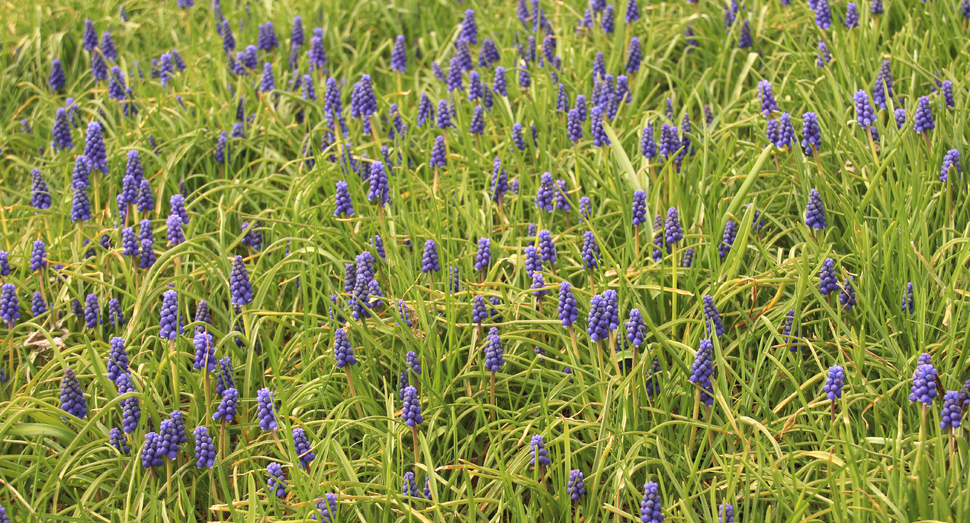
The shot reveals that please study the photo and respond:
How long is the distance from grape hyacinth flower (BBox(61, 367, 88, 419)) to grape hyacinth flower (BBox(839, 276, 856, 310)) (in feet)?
12.6

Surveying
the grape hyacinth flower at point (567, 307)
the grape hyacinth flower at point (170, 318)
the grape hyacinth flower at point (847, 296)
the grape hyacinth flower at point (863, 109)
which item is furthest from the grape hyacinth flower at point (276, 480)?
the grape hyacinth flower at point (863, 109)

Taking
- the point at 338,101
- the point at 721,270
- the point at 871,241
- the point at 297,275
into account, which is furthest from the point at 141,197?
the point at 871,241

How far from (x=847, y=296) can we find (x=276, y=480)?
290cm

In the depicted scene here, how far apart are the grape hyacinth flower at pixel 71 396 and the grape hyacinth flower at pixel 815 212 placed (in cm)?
379

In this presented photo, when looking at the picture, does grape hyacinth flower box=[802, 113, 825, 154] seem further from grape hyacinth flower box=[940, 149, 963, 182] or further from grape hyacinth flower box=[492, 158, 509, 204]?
grape hyacinth flower box=[492, 158, 509, 204]

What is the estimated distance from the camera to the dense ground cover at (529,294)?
3.71 metres

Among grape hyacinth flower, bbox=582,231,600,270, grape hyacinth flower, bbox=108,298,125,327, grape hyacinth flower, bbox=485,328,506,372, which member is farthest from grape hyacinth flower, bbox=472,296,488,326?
grape hyacinth flower, bbox=108,298,125,327

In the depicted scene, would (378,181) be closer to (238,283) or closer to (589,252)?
(238,283)

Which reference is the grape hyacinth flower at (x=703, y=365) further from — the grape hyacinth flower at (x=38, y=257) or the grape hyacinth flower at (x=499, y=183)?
the grape hyacinth flower at (x=38, y=257)

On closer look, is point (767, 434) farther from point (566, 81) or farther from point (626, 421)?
point (566, 81)

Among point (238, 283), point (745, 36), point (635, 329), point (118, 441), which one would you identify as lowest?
point (118, 441)

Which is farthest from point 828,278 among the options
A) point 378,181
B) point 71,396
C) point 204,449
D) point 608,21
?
point 71,396

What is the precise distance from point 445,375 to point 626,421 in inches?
38.5

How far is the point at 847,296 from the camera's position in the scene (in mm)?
4156
